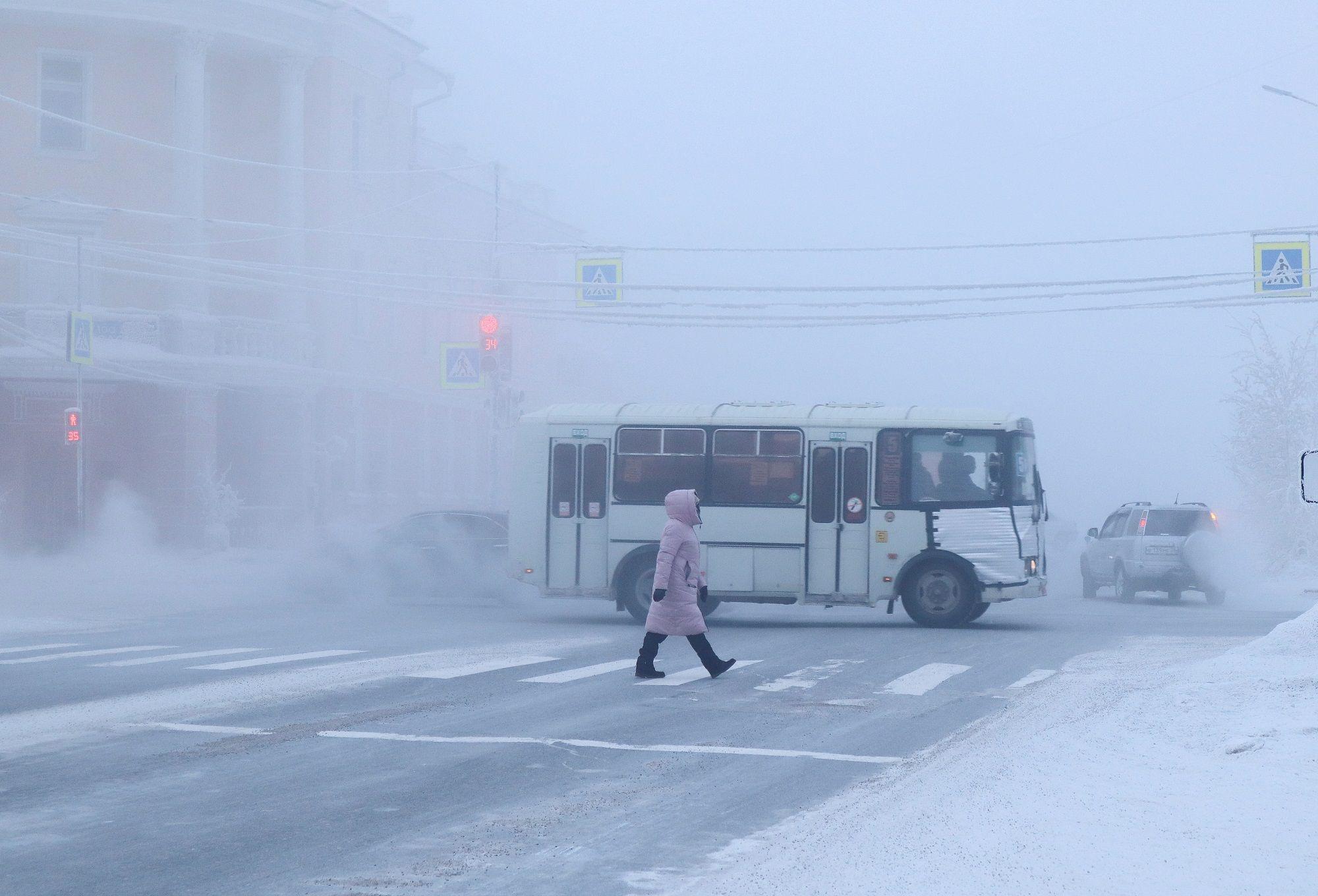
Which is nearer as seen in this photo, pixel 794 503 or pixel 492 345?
pixel 794 503

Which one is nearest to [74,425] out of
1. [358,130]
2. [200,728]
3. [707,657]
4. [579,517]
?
[579,517]

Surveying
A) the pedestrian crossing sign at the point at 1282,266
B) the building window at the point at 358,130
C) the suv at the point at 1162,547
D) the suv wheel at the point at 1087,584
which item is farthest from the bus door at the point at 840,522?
the building window at the point at 358,130

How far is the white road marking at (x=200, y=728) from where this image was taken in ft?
32.9

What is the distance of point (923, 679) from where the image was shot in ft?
45.1

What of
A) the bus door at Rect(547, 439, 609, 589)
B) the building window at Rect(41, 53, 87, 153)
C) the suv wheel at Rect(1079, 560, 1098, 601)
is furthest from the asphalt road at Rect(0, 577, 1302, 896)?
the building window at Rect(41, 53, 87, 153)

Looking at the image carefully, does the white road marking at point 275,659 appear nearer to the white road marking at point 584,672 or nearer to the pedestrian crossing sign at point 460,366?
the white road marking at point 584,672

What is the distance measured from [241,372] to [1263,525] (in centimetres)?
2766

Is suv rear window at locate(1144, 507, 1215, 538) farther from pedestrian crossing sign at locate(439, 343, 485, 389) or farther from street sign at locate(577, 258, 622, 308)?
pedestrian crossing sign at locate(439, 343, 485, 389)

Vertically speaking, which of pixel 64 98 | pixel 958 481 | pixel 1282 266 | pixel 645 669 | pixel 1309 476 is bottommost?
pixel 645 669

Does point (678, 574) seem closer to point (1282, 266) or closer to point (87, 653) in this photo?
point (87, 653)

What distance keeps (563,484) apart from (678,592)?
778 centimetres

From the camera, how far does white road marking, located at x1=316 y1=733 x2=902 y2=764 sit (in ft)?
30.5

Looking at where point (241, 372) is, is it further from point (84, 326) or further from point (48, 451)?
point (84, 326)

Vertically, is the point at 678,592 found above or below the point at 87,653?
above
